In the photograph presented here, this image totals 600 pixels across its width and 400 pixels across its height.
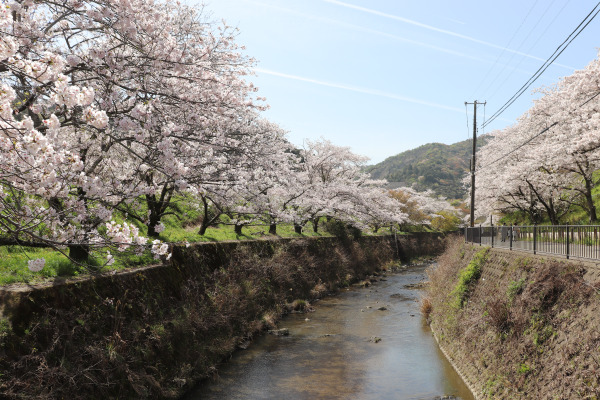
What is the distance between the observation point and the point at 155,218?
50.7 feet

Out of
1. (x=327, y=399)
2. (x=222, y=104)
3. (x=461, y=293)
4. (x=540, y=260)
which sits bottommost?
(x=327, y=399)

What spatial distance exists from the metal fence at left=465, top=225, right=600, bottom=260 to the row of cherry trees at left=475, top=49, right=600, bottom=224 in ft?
16.2

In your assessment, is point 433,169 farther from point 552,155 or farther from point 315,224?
point 552,155

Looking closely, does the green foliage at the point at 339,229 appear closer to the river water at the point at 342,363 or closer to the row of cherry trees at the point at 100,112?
the river water at the point at 342,363

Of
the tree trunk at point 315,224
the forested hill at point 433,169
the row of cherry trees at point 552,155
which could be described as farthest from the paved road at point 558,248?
the forested hill at point 433,169

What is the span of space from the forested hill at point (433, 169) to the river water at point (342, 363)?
274ft

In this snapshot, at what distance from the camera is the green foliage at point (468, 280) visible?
14.7 m

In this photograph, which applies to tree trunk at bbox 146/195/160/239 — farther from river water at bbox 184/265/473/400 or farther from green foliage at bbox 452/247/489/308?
green foliage at bbox 452/247/489/308

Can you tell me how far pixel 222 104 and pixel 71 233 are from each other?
4564 millimetres

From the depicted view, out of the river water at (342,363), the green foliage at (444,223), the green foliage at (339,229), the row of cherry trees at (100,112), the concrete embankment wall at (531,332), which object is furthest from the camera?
the green foliage at (444,223)

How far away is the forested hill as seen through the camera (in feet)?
422

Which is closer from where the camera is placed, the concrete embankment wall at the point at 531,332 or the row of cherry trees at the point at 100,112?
the row of cherry trees at the point at 100,112

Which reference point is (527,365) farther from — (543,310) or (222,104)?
(222,104)

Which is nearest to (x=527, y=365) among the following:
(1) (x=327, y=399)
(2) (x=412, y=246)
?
(1) (x=327, y=399)
